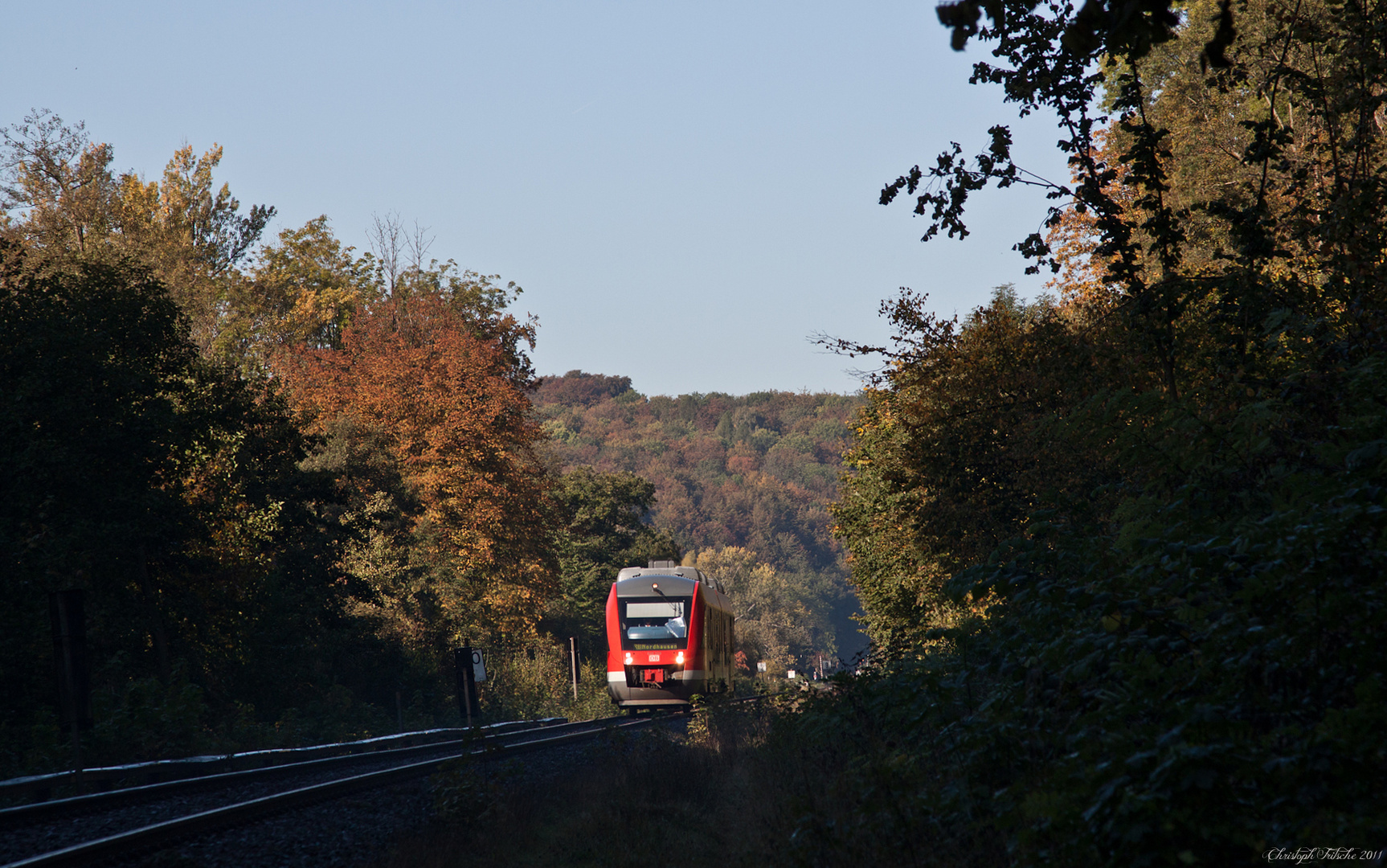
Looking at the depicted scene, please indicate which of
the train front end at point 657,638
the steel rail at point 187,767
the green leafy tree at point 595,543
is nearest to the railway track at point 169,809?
the steel rail at point 187,767

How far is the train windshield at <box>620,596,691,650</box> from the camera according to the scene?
25328 millimetres

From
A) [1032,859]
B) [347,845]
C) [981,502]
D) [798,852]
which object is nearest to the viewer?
[1032,859]

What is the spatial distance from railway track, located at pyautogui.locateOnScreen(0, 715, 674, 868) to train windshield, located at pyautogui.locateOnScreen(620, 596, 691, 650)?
1078 centimetres

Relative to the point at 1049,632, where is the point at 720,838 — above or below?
below

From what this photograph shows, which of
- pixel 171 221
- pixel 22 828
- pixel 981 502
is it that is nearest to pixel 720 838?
pixel 22 828

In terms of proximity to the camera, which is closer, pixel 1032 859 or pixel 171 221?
pixel 1032 859

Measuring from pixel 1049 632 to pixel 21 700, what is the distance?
1563 centimetres

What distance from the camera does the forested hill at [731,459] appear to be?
137125 millimetres

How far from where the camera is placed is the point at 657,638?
25.4 meters

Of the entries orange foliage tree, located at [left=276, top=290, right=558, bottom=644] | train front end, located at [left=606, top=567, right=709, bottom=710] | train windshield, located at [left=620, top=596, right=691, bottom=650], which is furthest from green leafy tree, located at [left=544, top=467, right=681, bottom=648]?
train windshield, located at [left=620, top=596, right=691, bottom=650]

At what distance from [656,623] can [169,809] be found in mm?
16258

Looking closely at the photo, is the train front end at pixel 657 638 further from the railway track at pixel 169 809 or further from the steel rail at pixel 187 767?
the railway track at pixel 169 809

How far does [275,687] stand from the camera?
22.7m

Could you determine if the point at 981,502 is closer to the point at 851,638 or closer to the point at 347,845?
the point at 347,845
